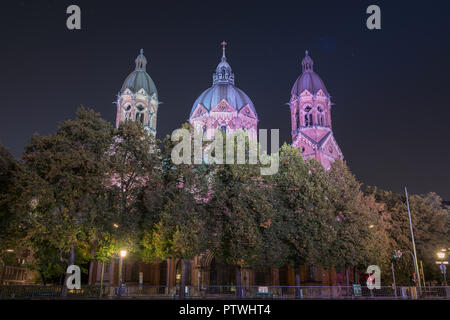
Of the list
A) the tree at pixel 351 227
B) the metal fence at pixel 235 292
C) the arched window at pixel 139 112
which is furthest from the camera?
the arched window at pixel 139 112

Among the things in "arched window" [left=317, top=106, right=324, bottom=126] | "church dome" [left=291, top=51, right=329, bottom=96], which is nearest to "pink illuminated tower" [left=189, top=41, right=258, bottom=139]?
"church dome" [left=291, top=51, right=329, bottom=96]

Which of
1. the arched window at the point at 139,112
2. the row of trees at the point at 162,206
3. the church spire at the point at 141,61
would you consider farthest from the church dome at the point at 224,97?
the row of trees at the point at 162,206

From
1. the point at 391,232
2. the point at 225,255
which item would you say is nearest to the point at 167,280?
the point at 225,255

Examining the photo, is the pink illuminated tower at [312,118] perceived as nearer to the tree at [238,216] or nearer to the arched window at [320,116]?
the arched window at [320,116]

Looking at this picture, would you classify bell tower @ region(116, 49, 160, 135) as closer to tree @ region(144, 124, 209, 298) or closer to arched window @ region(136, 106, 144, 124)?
arched window @ region(136, 106, 144, 124)

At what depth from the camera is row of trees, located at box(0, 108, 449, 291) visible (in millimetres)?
27312

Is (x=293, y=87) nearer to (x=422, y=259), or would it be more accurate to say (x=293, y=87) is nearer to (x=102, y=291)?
(x=422, y=259)

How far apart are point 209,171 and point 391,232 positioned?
24545 millimetres

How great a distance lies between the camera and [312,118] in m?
Answer: 67.7

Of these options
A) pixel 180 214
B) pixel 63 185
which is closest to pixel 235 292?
pixel 180 214

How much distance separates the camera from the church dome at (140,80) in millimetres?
66562

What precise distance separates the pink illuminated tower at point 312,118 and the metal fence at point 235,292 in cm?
3390

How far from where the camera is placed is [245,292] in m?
30.0

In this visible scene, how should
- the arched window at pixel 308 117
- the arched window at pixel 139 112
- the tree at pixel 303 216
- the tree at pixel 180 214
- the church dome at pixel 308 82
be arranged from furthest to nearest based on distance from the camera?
Answer: the church dome at pixel 308 82 < the arched window at pixel 308 117 < the arched window at pixel 139 112 < the tree at pixel 303 216 < the tree at pixel 180 214
